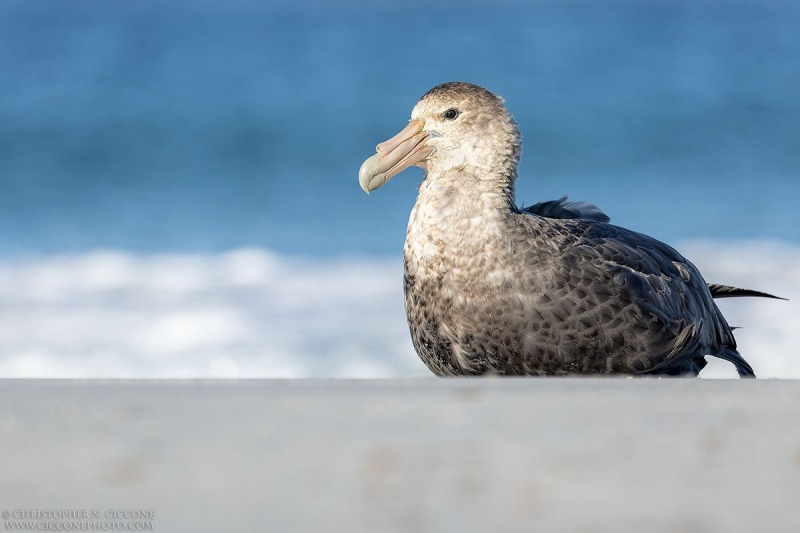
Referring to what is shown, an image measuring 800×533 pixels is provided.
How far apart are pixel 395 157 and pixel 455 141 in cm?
24

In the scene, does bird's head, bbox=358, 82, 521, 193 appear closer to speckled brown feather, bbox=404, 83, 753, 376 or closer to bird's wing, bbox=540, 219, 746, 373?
speckled brown feather, bbox=404, 83, 753, 376

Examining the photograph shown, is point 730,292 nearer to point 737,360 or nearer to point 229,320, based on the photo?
point 737,360

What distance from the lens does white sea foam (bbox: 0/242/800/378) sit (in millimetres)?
8617

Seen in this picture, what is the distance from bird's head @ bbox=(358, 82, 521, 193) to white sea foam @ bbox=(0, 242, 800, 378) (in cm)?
381

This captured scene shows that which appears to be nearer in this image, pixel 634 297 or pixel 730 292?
pixel 634 297

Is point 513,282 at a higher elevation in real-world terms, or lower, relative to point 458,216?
lower

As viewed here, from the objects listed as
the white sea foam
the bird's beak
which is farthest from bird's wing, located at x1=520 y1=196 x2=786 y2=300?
the white sea foam

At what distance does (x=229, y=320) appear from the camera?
A: 9.35 metres

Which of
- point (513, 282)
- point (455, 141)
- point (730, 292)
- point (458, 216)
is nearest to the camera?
point (513, 282)
